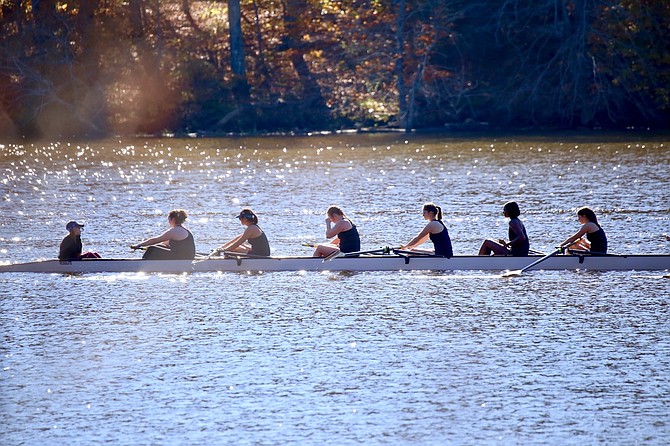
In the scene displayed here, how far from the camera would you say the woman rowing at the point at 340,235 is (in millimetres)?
21031

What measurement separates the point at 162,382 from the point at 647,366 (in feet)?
19.2

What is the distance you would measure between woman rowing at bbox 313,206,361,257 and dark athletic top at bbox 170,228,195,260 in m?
2.23

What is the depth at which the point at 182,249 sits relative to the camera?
2106cm

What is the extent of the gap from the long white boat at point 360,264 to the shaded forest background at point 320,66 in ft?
118

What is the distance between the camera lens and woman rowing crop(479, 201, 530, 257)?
2028 centimetres

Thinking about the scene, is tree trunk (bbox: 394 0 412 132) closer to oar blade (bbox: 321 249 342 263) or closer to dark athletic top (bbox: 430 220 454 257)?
oar blade (bbox: 321 249 342 263)

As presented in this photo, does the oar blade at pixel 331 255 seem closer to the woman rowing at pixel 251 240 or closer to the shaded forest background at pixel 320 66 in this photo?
the woman rowing at pixel 251 240

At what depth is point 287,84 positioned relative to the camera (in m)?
65.2

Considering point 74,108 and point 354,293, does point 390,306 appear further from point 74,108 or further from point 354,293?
point 74,108

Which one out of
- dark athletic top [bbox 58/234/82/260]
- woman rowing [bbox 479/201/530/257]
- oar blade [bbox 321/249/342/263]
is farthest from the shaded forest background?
dark athletic top [bbox 58/234/82/260]

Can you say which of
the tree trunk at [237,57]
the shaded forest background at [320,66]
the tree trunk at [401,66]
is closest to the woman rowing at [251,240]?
the shaded forest background at [320,66]

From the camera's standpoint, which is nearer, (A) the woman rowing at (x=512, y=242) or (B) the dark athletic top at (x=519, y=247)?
(A) the woman rowing at (x=512, y=242)

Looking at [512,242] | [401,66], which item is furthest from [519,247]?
[401,66]

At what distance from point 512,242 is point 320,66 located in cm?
4616
